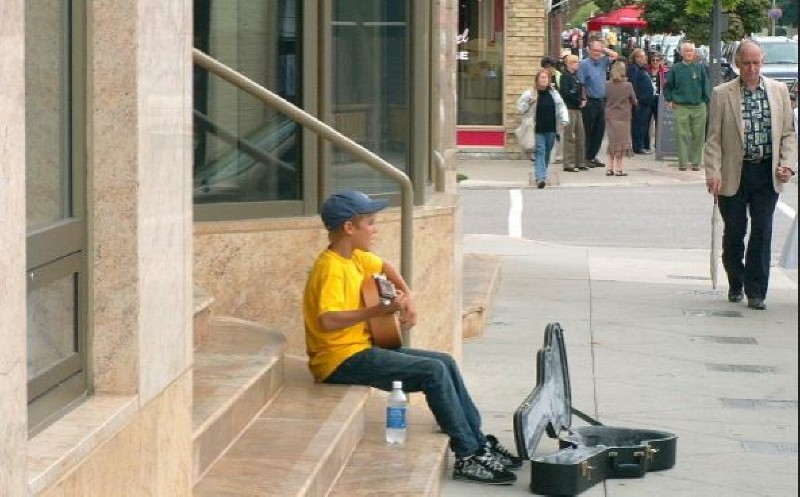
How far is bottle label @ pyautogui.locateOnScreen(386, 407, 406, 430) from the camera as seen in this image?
7230 millimetres

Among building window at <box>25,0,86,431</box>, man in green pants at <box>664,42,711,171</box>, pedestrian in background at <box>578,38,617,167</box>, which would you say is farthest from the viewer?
pedestrian in background at <box>578,38,617,167</box>

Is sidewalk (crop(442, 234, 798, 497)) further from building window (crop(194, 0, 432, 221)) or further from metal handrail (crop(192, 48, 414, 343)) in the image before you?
Answer: building window (crop(194, 0, 432, 221))

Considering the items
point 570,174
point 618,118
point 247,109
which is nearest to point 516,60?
point 570,174

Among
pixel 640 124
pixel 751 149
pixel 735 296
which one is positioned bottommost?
pixel 735 296

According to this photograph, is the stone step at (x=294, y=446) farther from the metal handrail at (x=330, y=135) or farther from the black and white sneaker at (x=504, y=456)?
the metal handrail at (x=330, y=135)

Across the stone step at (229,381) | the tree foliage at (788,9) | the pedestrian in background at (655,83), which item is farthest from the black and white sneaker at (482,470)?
the pedestrian in background at (655,83)

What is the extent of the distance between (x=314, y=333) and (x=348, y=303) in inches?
8.7

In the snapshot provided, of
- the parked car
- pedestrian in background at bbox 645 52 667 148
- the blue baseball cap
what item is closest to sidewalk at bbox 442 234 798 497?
the blue baseball cap

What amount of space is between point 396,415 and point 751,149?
5430 millimetres

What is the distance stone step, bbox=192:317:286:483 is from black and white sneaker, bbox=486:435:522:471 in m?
0.93


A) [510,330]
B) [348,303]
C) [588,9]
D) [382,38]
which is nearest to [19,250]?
[348,303]

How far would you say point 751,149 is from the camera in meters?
12.0

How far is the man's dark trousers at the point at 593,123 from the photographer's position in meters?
26.5

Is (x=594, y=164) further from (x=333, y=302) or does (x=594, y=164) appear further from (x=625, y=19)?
(x=625, y=19)
